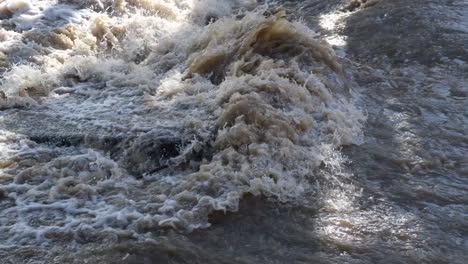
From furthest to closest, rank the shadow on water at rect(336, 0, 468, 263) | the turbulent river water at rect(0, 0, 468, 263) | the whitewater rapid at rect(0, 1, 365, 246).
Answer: the whitewater rapid at rect(0, 1, 365, 246) → the shadow on water at rect(336, 0, 468, 263) → the turbulent river water at rect(0, 0, 468, 263)

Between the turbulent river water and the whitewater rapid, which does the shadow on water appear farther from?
the whitewater rapid

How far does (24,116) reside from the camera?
6055 mm

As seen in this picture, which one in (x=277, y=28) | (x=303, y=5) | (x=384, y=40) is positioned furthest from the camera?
(x=303, y=5)

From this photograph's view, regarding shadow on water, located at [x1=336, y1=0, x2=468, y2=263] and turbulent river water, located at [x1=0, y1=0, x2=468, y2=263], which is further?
shadow on water, located at [x1=336, y1=0, x2=468, y2=263]

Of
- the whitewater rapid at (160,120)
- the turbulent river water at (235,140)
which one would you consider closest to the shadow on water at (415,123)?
the turbulent river water at (235,140)

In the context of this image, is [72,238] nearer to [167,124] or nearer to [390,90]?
[167,124]

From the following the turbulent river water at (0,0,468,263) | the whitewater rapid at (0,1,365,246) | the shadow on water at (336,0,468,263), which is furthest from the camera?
the whitewater rapid at (0,1,365,246)

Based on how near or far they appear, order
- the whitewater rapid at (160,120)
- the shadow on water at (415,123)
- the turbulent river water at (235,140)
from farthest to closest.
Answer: the whitewater rapid at (160,120) → the shadow on water at (415,123) → the turbulent river water at (235,140)

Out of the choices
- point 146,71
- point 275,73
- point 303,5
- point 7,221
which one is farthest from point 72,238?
point 303,5

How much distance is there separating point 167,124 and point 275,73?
152cm

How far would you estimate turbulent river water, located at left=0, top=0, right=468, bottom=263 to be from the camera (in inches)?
157

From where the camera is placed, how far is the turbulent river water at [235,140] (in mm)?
3994

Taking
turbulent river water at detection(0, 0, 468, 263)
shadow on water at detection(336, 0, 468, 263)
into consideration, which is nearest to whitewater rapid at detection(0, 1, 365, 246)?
turbulent river water at detection(0, 0, 468, 263)

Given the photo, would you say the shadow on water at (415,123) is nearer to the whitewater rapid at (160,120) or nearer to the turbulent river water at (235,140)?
the turbulent river water at (235,140)
